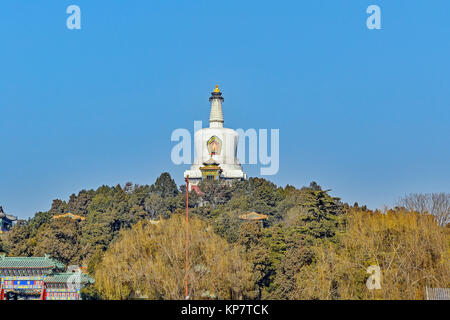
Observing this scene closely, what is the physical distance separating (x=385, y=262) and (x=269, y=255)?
28.0 feet

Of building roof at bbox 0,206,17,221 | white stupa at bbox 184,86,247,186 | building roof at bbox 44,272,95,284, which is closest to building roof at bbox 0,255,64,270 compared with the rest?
building roof at bbox 44,272,95,284

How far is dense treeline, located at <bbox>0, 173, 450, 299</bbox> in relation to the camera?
28062mm

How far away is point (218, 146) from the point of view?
73.2 meters

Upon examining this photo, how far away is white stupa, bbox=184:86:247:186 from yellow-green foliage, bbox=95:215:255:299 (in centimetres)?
3725

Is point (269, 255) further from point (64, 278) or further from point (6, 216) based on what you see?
point (6, 216)

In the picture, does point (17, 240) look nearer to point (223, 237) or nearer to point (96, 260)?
point (96, 260)

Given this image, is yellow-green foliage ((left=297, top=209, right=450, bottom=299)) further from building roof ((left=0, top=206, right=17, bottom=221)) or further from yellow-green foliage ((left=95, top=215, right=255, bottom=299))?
building roof ((left=0, top=206, right=17, bottom=221))

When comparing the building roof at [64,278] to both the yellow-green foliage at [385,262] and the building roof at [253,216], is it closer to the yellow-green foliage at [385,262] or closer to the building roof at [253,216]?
the yellow-green foliage at [385,262]

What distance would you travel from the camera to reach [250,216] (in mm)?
51844

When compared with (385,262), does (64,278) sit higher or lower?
lower

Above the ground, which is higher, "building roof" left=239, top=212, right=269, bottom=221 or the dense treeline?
"building roof" left=239, top=212, right=269, bottom=221

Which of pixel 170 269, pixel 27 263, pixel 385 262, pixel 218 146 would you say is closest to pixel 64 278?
pixel 27 263
